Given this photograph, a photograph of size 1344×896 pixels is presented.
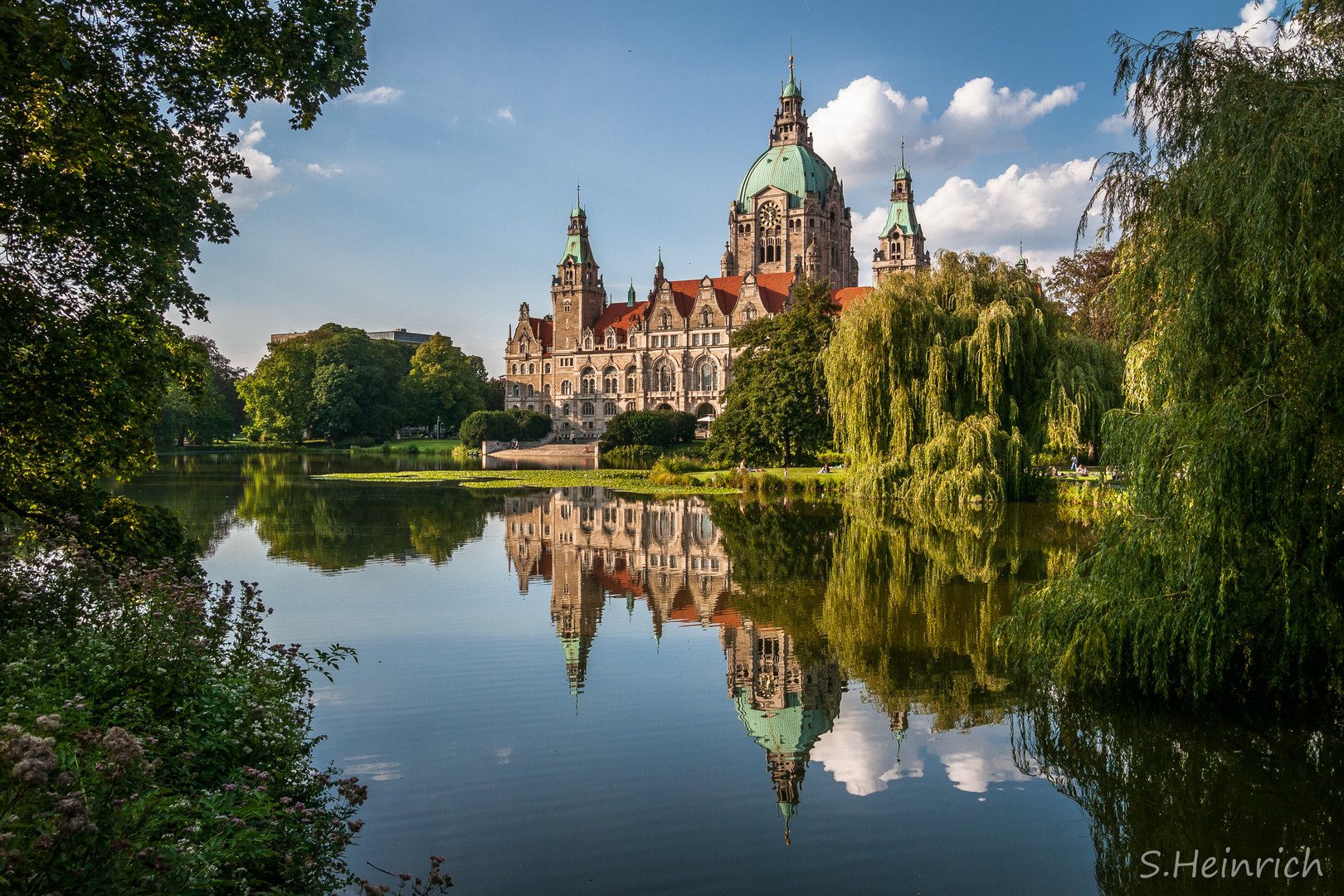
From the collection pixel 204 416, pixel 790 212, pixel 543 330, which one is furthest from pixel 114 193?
pixel 543 330

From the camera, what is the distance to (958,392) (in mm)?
23578

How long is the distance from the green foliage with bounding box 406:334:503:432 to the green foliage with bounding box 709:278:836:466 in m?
47.7

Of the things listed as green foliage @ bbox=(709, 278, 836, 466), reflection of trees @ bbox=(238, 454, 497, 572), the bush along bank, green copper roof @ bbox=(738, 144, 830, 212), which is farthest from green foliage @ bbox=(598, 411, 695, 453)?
the bush along bank

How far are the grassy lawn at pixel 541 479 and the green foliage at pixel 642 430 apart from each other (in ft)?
56.2

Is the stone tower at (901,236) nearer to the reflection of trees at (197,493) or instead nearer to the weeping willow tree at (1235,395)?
the reflection of trees at (197,493)

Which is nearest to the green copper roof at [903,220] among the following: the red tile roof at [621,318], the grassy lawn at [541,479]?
the red tile roof at [621,318]

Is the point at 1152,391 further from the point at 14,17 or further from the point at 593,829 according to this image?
the point at 14,17

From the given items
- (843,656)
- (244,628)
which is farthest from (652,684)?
(244,628)

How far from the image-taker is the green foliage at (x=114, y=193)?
6.88 metres

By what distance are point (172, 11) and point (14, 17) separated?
2.83 meters

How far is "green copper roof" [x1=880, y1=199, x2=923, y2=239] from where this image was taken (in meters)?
83.8

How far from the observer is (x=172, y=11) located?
279 inches

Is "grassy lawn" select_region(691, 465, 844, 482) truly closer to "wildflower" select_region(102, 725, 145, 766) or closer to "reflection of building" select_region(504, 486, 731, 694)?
"reflection of building" select_region(504, 486, 731, 694)

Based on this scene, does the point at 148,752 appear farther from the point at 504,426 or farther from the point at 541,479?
the point at 504,426
